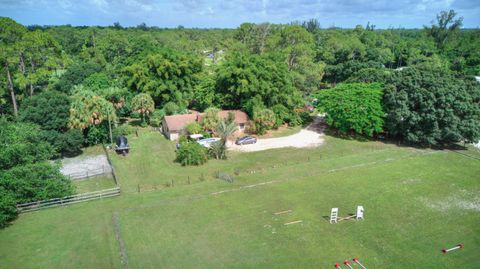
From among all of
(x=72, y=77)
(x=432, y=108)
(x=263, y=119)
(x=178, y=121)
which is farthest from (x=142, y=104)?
(x=432, y=108)

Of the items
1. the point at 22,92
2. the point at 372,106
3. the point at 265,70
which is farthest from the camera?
the point at 22,92

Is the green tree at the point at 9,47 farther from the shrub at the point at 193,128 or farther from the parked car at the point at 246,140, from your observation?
the parked car at the point at 246,140

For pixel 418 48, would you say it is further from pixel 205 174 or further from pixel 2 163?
pixel 2 163

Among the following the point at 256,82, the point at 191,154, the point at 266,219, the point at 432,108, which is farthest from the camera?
the point at 256,82

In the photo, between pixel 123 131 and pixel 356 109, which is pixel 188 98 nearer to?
pixel 123 131

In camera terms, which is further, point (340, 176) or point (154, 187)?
point (340, 176)

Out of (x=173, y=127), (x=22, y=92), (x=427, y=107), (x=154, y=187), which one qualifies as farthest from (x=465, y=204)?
(x=22, y=92)

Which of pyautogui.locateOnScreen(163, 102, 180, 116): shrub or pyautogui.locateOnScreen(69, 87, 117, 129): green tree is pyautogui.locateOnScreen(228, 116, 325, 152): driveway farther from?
pyautogui.locateOnScreen(69, 87, 117, 129): green tree
